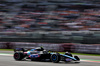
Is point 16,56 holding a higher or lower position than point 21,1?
lower

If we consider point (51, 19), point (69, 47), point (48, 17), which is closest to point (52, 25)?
point (51, 19)

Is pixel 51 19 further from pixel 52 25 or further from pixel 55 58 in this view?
pixel 55 58

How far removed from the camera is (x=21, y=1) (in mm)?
20125

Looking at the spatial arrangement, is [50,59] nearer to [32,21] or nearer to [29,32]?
[29,32]

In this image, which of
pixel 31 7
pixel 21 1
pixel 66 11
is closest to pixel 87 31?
pixel 66 11

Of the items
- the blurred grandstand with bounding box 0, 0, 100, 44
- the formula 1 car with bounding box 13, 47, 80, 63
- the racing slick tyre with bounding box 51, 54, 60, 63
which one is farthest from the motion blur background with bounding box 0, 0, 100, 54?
the racing slick tyre with bounding box 51, 54, 60, 63

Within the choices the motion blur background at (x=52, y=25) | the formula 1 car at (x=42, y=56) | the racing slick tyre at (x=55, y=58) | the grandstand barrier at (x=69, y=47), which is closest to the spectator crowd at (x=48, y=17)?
the motion blur background at (x=52, y=25)

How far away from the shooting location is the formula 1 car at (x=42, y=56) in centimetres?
774

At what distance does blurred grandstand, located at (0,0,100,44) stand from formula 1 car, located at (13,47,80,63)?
201 inches

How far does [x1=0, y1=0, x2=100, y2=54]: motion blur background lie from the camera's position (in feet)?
43.2

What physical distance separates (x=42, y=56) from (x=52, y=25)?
781cm

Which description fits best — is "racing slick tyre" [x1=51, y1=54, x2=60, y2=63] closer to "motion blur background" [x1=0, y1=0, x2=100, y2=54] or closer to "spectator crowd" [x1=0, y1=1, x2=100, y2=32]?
"motion blur background" [x1=0, y1=0, x2=100, y2=54]

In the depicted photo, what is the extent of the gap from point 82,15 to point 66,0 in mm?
2689

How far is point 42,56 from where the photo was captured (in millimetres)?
8328
